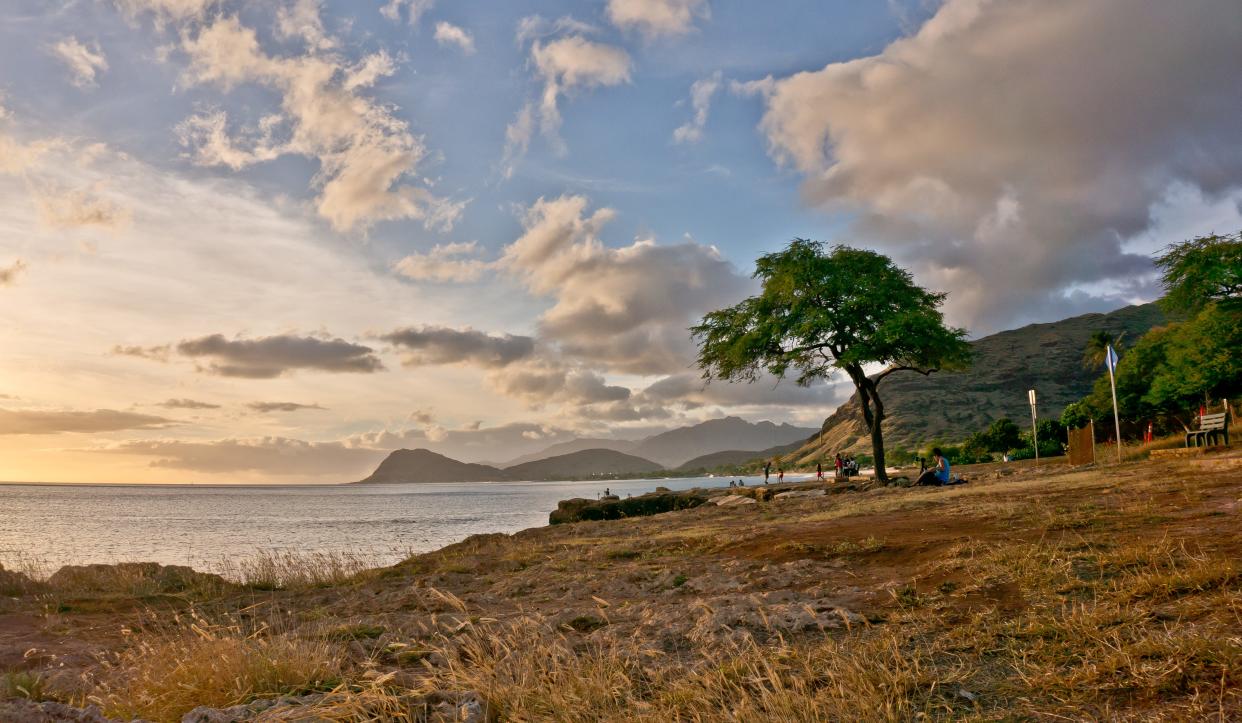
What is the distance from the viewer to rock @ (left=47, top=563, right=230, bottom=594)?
1688cm

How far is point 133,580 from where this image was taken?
17.3m

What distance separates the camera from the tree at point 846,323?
29.1 metres

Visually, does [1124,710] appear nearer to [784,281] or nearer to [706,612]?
[706,612]

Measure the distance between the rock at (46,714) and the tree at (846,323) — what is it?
26537mm

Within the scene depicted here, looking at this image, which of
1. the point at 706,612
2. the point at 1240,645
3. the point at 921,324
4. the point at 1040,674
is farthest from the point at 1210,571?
the point at 921,324

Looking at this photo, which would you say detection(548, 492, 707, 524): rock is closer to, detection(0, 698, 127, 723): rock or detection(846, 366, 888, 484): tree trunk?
detection(846, 366, 888, 484): tree trunk

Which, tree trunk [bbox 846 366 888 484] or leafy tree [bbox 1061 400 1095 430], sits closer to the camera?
tree trunk [bbox 846 366 888 484]

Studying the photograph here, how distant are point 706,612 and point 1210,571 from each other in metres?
4.19

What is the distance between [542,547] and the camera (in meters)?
18.2

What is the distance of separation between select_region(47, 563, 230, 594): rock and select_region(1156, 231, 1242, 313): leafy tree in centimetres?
4743

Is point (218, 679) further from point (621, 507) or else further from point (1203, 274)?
point (1203, 274)

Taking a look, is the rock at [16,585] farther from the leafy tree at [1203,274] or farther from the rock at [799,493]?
the leafy tree at [1203,274]

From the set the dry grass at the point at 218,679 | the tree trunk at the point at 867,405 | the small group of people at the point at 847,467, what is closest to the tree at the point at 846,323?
the tree trunk at the point at 867,405

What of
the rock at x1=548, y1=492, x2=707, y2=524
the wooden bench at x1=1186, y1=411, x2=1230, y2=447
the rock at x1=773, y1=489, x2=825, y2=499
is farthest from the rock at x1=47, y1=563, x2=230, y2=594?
the wooden bench at x1=1186, y1=411, x2=1230, y2=447
